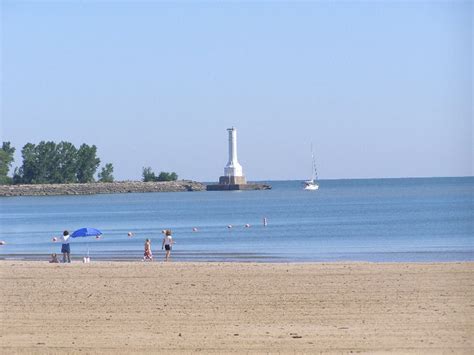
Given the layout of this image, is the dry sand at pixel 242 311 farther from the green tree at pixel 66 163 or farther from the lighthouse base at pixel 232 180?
the green tree at pixel 66 163

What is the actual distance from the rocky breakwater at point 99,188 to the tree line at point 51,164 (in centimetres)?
310

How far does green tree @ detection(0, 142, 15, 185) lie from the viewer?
15738 centimetres

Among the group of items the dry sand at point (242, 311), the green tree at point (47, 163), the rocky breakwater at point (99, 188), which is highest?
the green tree at point (47, 163)

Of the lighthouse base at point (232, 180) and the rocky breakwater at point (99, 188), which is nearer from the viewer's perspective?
the lighthouse base at point (232, 180)

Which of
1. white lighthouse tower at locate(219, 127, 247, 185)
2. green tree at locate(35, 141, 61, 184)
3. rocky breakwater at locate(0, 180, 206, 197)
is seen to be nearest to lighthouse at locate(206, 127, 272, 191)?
white lighthouse tower at locate(219, 127, 247, 185)

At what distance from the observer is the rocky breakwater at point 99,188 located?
16025 cm

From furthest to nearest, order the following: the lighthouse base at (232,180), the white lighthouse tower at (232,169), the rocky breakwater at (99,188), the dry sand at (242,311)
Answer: the rocky breakwater at (99,188) < the lighthouse base at (232,180) < the white lighthouse tower at (232,169) < the dry sand at (242,311)

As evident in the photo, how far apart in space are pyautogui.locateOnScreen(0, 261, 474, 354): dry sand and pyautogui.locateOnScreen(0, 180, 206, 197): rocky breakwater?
5391 inches

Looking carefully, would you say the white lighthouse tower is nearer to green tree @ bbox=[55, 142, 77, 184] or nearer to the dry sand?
green tree @ bbox=[55, 142, 77, 184]

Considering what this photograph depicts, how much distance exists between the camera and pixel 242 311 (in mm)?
17953

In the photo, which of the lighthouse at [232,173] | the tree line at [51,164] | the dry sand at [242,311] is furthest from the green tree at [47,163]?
the dry sand at [242,311]

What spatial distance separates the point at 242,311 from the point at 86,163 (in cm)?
15035

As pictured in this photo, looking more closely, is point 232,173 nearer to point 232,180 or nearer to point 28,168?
point 232,180

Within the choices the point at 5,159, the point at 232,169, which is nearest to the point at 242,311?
the point at 232,169
